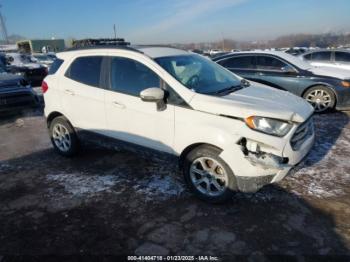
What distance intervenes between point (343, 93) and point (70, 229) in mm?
6715

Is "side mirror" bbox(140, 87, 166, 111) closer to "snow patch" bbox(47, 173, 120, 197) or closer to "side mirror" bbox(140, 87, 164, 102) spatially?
"side mirror" bbox(140, 87, 164, 102)

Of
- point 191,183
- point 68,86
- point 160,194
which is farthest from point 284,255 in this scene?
point 68,86

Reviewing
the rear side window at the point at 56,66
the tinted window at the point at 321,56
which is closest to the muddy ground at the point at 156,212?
the rear side window at the point at 56,66

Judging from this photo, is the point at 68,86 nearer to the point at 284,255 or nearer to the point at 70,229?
the point at 70,229

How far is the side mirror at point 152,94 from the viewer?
12.1ft

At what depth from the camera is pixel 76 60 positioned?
4.96 m

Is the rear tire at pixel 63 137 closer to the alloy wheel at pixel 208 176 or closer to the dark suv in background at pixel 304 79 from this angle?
the alloy wheel at pixel 208 176

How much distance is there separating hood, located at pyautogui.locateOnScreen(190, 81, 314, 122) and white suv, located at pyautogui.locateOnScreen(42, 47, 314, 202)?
0.01 meters

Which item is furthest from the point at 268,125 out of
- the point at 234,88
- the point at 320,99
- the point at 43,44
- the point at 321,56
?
the point at 43,44

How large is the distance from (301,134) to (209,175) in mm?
1190

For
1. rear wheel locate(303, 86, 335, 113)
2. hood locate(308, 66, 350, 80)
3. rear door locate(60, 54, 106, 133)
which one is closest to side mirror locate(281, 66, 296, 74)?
hood locate(308, 66, 350, 80)

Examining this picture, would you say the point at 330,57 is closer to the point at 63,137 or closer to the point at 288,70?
the point at 288,70

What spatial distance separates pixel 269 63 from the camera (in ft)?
25.7

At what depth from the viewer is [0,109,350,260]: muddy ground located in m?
3.07
